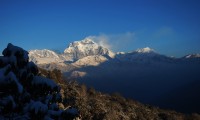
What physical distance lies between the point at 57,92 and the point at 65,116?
1.42 meters

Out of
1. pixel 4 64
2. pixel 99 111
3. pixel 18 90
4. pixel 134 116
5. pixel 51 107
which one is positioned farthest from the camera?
pixel 134 116

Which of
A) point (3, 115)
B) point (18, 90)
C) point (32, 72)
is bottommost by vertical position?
point (3, 115)

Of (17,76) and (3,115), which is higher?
(17,76)

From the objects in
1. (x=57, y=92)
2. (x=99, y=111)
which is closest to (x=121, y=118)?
(x=99, y=111)

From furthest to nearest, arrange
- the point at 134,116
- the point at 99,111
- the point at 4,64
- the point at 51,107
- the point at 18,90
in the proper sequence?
the point at 134,116 → the point at 99,111 → the point at 51,107 → the point at 4,64 → the point at 18,90

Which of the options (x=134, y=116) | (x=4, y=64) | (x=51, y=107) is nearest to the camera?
(x=4, y=64)

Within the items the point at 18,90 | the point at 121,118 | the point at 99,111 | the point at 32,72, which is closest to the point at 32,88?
the point at 32,72

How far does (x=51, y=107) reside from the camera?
53.5 feet

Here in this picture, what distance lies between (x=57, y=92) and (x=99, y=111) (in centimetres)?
5268

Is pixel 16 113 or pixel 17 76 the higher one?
pixel 17 76

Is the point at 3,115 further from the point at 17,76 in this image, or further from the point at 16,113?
the point at 17,76

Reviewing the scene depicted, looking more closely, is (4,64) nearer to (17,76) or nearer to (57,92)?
(17,76)

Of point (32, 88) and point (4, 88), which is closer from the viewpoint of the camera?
point (4, 88)

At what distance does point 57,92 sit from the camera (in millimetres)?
16453
